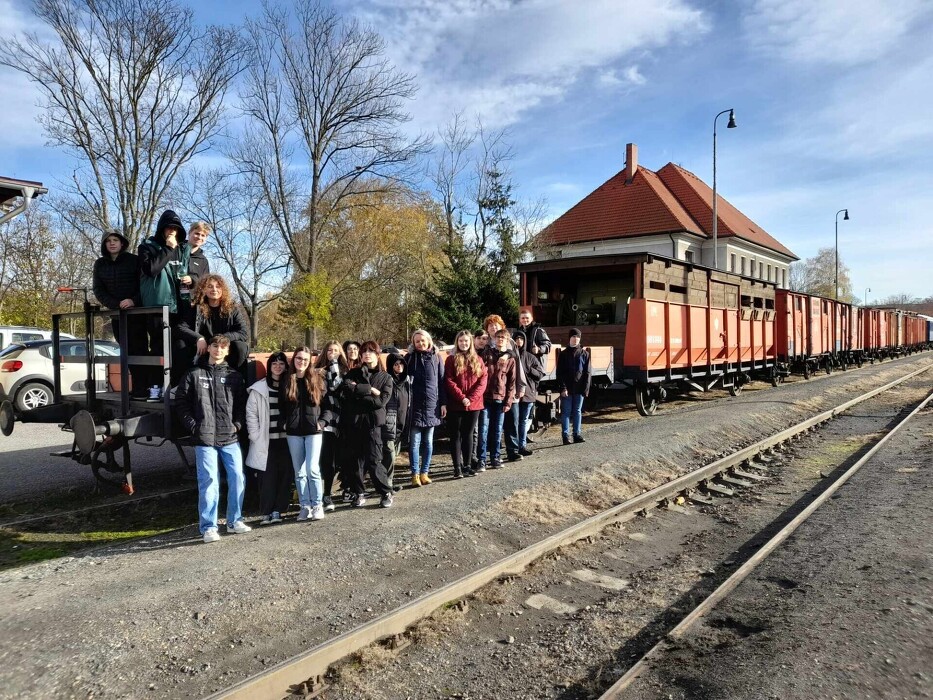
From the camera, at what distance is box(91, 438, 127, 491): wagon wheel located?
18.9 ft

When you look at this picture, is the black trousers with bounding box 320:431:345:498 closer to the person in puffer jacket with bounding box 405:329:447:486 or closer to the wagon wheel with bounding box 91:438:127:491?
the person in puffer jacket with bounding box 405:329:447:486

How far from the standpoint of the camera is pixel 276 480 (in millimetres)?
5652

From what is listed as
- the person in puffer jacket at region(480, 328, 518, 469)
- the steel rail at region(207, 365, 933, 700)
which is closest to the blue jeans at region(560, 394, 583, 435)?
the person in puffer jacket at region(480, 328, 518, 469)

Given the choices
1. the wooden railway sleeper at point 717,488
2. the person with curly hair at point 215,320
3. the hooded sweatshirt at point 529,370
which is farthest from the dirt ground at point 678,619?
the person with curly hair at point 215,320

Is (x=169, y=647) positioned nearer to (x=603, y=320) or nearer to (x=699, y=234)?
(x=603, y=320)

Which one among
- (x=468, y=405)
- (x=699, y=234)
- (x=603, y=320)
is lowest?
(x=468, y=405)

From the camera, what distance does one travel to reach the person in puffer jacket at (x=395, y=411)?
615 cm

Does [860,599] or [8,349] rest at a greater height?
[8,349]

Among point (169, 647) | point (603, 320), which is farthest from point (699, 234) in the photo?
point (169, 647)

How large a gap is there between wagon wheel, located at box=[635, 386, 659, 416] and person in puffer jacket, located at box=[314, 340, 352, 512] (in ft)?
24.1

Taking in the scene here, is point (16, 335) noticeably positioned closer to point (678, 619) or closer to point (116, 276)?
point (116, 276)

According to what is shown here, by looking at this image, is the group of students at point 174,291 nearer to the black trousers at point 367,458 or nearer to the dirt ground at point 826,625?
the black trousers at point 367,458

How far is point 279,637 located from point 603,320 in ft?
34.9

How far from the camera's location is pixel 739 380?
16672 millimetres
